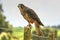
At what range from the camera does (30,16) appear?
2508mm

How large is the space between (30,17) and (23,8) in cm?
13

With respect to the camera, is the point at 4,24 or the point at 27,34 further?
the point at 4,24

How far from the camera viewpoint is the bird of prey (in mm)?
2516

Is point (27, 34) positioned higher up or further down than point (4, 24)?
further down

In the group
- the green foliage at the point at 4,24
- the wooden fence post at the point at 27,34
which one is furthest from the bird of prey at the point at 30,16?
the green foliage at the point at 4,24

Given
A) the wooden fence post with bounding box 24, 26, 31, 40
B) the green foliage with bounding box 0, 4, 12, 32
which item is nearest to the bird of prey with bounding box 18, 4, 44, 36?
the wooden fence post with bounding box 24, 26, 31, 40

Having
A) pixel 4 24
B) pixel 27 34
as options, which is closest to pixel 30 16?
pixel 27 34

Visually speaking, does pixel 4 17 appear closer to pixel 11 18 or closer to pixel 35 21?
pixel 11 18

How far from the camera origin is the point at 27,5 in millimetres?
2637

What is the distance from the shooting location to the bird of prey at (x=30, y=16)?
2.52 m

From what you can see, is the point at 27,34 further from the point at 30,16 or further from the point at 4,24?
the point at 4,24

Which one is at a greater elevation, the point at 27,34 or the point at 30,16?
the point at 30,16

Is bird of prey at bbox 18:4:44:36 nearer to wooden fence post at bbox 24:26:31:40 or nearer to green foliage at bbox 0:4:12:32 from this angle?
wooden fence post at bbox 24:26:31:40

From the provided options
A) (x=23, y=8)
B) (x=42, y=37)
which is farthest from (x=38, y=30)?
(x=23, y=8)
